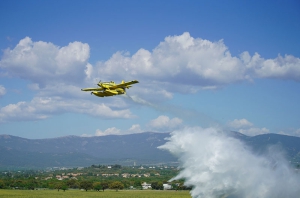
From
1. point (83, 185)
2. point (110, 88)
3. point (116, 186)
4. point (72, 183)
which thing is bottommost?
point (116, 186)

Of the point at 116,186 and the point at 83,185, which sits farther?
the point at 83,185

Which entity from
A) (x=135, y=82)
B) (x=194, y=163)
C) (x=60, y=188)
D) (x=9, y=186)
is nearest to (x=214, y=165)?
(x=194, y=163)

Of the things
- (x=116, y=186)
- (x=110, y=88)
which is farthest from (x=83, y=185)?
(x=110, y=88)

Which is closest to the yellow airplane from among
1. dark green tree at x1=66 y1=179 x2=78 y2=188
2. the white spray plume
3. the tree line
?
the white spray plume

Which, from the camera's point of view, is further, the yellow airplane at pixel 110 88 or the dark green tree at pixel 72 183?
the dark green tree at pixel 72 183

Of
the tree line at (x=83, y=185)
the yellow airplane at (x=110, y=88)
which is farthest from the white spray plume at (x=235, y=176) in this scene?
the tree line at (x=83, y=185)

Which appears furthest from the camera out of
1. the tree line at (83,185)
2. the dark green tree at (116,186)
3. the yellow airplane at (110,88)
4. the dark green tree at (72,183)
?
the dark green tree at (72,183)

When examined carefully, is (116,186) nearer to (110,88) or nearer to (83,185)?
(83,185)

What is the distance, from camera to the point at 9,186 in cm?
15575

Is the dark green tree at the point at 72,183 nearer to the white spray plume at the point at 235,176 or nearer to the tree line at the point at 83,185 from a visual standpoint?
the tree line at the point at 83,185

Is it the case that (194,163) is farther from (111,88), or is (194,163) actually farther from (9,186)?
(9,186)

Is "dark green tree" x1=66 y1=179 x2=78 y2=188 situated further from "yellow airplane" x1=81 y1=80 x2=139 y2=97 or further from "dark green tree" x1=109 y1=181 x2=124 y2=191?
"yellow airplane" x1=81 y1=80 x2=139 y2=97

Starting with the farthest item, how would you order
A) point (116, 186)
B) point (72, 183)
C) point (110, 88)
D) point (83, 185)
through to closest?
point (72, 183)
point (83, 185)
point (116, 186)
point (110, 88)

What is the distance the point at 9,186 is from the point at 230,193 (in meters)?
126
